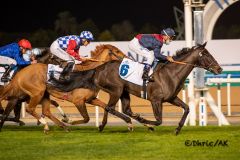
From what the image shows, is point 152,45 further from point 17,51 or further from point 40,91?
point 17,51

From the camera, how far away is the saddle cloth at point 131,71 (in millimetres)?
12977

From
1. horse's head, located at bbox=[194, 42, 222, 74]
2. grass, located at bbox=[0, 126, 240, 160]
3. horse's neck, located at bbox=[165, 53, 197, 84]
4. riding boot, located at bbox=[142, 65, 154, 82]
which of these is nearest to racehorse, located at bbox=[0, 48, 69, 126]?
grass, located at bbox=[0, 126, 240, 160]

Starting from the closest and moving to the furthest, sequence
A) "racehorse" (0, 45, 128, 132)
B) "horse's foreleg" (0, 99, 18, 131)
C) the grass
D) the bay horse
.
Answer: the grass → the bay horse → "racehorse" (0, 45, 128, 132) → "horse's foreleg" (0, 99, 18, 131)

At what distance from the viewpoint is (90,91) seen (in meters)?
13.4

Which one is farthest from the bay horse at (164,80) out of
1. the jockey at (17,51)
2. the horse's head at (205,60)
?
the jockey at (17,51)

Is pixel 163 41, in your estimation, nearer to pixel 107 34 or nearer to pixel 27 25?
pixel 107 34

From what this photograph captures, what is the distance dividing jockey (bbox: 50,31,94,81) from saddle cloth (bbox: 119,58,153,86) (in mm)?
668

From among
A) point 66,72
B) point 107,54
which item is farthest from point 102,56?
point 66,72

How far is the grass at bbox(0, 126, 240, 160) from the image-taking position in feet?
33.3

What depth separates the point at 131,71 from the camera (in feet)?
42.7

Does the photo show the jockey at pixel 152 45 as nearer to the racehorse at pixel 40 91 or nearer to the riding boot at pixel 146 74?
the riding boot at pixel 146 74

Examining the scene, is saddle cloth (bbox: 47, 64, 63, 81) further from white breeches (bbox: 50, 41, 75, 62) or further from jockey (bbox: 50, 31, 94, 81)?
white breeches (bbox: 50, 41, 75, 62)

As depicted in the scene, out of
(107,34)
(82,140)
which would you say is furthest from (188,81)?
(107,34)

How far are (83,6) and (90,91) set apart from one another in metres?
11.5
